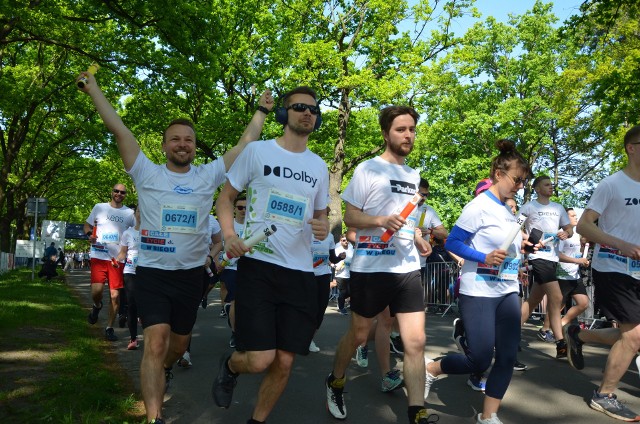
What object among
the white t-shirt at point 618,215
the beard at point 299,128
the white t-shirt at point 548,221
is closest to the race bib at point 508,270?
the white t-shirt at point 618,215

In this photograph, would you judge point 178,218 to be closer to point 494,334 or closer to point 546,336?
point 494,334

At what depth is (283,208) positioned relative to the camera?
3.99 m

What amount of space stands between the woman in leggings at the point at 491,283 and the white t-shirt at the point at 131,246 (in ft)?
16.4

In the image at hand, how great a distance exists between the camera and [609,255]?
520 centimetres

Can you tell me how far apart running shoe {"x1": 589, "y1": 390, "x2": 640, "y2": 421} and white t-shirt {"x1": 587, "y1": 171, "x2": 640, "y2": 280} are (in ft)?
3.36

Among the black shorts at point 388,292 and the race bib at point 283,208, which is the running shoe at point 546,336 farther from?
the race bib at point 283,208

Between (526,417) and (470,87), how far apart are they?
35941mm

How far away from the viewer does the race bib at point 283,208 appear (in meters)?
3.97

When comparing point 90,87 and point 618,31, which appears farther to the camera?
point 618,31

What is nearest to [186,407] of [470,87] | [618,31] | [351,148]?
[618,31]

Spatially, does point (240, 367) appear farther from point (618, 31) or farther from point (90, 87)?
point (618, 31)

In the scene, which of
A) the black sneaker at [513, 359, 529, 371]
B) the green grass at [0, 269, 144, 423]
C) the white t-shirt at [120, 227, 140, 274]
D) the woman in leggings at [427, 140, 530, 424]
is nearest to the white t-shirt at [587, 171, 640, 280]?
the woman in leggings at [427, 140, 530, 424]

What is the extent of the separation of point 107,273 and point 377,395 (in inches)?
227

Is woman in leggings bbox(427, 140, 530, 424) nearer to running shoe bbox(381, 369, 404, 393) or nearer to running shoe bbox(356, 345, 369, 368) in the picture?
running shoe bbox(381, 369, 404, 393)
